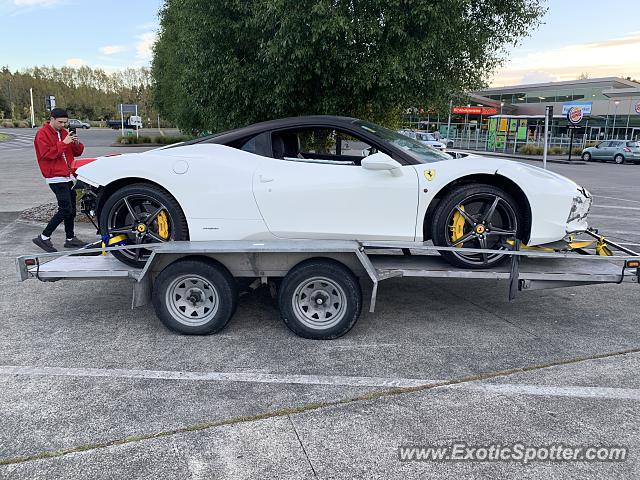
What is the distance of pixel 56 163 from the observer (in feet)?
22.4

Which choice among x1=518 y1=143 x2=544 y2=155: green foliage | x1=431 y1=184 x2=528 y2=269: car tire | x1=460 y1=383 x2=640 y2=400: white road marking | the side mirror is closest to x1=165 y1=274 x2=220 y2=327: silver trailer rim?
the side mirror

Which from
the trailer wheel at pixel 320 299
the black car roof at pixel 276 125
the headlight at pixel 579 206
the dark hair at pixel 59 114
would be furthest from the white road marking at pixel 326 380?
the dark hair at pixel 59 114

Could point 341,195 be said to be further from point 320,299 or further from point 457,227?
point 457,227

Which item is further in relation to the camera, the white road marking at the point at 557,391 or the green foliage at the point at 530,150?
the green foliage at the point at 530,150

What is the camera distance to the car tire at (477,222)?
14.8ft

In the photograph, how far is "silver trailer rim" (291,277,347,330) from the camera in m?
4.44

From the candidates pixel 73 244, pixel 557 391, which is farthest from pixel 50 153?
pixel 557 391

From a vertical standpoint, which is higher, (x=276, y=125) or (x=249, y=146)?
(x=276, y=125)

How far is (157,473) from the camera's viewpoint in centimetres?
276

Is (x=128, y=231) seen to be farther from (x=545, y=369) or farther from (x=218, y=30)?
(x=218, y=30)

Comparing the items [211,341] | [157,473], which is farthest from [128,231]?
[157,473]

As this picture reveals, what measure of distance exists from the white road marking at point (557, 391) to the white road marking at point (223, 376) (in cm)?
38

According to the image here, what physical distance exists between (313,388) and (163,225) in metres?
2.09

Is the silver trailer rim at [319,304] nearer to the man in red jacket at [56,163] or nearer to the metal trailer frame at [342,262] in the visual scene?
the metal trailer frame at [342,262]
